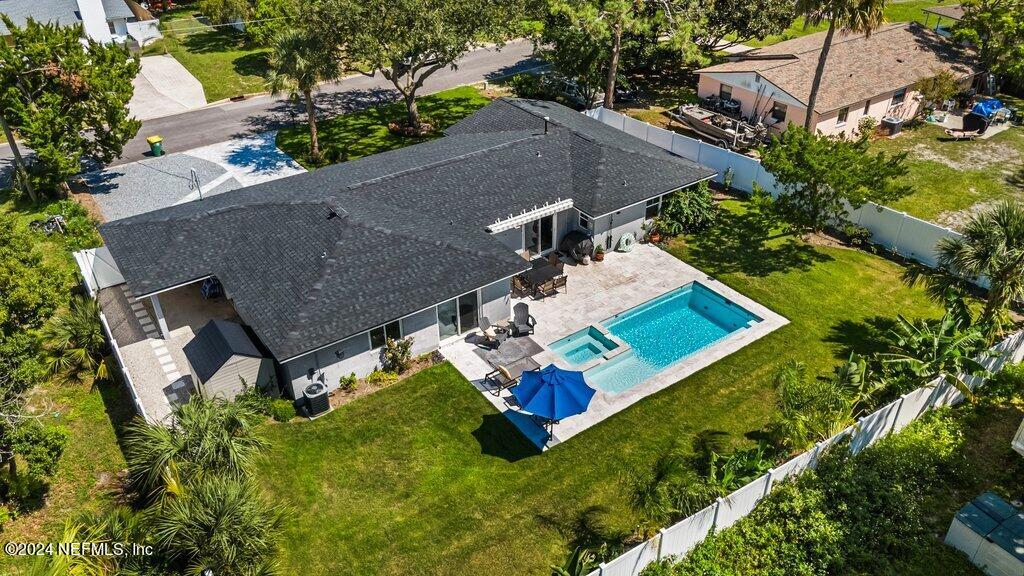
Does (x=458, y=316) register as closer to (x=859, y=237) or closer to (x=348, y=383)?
(x=348, y=383)

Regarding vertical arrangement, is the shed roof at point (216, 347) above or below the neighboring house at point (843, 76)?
below

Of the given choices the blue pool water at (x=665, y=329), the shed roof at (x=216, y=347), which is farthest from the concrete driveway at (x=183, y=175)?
the blue pool water at (x=665, y=329)

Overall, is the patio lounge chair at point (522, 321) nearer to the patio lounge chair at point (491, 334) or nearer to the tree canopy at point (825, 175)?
the patio lounge chair at point (491, 334)

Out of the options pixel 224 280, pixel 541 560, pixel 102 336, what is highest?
pixel 224 280

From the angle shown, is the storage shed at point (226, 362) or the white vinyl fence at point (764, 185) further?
the white vinyl fence at point (764, 185)

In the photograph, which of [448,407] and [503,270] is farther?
[503,270]

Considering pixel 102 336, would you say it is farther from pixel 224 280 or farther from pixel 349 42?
pixel 349 42

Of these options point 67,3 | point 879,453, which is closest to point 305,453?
point 879,453
